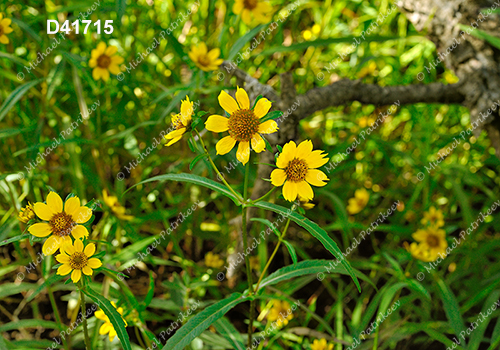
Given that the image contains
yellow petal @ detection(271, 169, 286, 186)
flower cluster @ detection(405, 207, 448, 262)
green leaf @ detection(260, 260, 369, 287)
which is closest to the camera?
yellow petal @ detection(271, 169, 286, 186)

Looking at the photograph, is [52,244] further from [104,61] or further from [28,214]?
[104,61]

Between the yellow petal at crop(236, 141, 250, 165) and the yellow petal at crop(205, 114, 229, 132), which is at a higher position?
the yellow petal at crop(205, 114, 229, 132)

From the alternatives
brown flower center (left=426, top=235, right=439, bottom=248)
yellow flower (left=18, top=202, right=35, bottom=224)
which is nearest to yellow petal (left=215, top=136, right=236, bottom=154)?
yellow flower (left=18, top=202, right=35, bottom=224)

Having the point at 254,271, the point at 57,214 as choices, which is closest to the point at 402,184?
the point at 254,271

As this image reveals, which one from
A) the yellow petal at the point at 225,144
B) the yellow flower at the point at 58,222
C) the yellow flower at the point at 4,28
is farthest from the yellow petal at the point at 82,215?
the yellow flower at the point at 4,28

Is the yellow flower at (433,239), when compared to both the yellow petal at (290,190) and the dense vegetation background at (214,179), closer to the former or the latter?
the dense vegetation background at (214,179)

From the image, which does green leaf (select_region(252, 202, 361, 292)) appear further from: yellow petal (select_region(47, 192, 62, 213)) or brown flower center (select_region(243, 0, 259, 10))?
brown flower center (select_region(243, 0, 259, 10))
